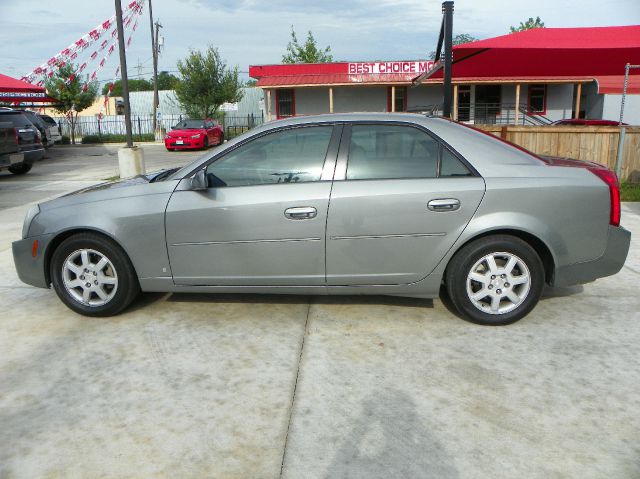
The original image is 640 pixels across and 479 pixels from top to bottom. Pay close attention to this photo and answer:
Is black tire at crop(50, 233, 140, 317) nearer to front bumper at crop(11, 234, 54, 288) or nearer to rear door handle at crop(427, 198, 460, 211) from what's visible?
front bumper at crop(11, 234, 54, 288)

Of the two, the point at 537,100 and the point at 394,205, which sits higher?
the point at 537,100

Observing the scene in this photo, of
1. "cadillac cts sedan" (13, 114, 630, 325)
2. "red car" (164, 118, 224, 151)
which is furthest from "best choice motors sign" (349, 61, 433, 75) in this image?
"cadillac cts sedan" (13, 114, 630, 325)

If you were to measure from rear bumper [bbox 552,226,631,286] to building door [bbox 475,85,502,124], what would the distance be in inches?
1029

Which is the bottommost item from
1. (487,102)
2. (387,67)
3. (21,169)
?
(21,169)

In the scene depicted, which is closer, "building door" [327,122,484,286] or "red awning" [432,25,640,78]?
"building door" [327,122,484,286]

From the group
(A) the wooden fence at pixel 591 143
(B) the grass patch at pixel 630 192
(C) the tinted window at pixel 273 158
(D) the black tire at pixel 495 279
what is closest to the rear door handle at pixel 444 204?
(D) the black tire at pixel 495 279

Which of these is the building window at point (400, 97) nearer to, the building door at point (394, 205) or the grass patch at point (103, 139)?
the grass patch at point (103, 139)

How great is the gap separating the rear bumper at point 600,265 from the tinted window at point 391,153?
46.7 inches

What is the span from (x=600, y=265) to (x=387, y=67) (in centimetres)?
2492

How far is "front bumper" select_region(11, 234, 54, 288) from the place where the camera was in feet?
14.3

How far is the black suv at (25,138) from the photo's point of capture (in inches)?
560

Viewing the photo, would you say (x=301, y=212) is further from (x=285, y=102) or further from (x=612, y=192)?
(x=285, y=102)

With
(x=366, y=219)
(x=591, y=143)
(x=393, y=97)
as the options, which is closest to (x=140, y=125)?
(x=393, y=97)

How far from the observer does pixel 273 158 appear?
4152mm
